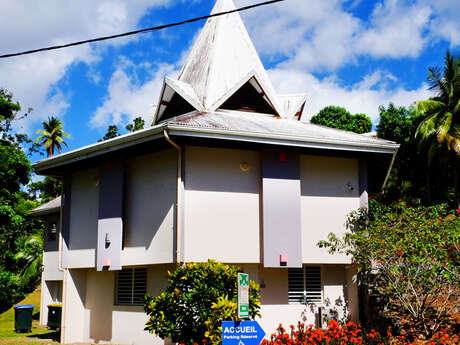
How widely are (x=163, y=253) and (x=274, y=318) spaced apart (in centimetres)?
360

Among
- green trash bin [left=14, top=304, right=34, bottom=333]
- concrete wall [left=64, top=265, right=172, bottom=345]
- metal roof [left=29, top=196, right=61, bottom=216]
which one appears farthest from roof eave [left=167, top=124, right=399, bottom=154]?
metal roof [left=29, top=196, right=61, bottom=216]

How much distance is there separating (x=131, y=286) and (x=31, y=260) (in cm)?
1756

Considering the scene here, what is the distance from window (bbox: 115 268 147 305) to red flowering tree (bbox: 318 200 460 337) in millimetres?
5351

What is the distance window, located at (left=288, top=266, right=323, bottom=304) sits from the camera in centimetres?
1491

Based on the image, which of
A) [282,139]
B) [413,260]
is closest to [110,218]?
[282,139]

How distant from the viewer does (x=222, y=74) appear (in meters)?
18.2

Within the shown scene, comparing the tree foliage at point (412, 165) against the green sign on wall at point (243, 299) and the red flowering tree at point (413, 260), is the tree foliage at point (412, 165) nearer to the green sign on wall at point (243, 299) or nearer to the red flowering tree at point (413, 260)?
the red flowering tree at point (413, 260)

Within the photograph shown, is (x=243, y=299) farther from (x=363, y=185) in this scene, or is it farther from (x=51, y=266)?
(x=51, y=266)

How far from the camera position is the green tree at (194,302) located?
10.3 m

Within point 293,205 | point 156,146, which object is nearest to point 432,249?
point 293,205

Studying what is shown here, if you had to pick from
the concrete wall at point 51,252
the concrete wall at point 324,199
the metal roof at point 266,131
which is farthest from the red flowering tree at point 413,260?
the concrete wall at point 51,252

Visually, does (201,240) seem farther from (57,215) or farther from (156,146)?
(57,215)

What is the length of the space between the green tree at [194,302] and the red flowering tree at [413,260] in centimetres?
401

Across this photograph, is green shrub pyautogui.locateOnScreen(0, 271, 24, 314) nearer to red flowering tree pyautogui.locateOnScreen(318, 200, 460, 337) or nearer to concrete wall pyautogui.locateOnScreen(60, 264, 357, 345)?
concrete wall pyautogui.locateOnScreen(60, 264, 357, 345)
